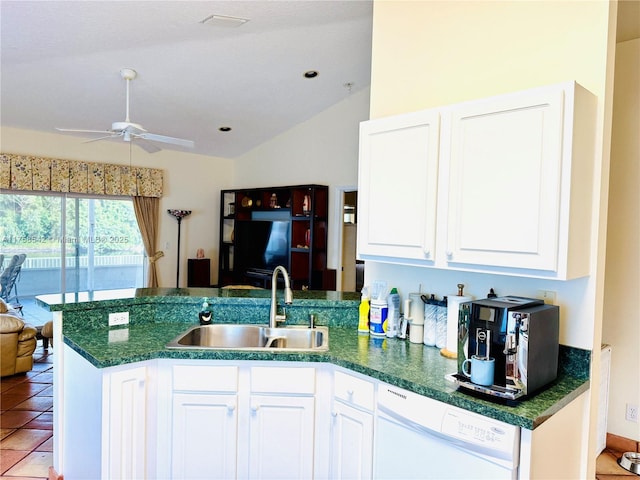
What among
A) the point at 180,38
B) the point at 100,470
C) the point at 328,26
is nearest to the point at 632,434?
the point at 100,470

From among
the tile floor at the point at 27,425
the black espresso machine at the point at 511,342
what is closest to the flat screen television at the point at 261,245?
the tile floor at the point at 27,425

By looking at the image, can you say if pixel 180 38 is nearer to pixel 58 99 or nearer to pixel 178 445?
pixel 58 99

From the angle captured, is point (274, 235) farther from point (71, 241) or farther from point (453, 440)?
point (453, 440)

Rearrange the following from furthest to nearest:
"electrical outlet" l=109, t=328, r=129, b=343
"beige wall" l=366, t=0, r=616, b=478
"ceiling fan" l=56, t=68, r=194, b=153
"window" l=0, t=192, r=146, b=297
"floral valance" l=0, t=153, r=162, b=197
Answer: "window" l=0, t=192, r=146, b=297 < "floral valance" l=0, t=153, r=162, b=197 < "ceiling fan" l=56, t=68, r=194, b=153 < "electrical outlet" l=109, t=328, r=129, b=343 < "beige wall" l=366, t=0, r=616, b=478

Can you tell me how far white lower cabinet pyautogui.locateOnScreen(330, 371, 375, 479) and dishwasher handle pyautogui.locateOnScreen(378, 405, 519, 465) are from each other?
0.11 meters

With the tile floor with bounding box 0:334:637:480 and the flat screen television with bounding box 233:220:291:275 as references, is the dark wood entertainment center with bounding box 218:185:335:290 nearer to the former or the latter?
the flat screen television with bounding box 233:220:291:275

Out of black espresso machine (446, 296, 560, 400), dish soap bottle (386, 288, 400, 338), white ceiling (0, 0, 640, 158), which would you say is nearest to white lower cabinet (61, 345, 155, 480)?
dish soap bottle (386, 288, 400, 338)

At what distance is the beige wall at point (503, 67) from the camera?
1.89 metres

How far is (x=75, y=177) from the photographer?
19.2 feet

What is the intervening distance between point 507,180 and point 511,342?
65 cm

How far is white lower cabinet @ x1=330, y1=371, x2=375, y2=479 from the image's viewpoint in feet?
6.53

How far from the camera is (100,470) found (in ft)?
6.51

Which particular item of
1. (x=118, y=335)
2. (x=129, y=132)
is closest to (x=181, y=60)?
(x=129, y=132)

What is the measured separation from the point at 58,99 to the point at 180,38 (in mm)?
1920
